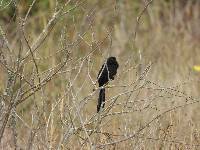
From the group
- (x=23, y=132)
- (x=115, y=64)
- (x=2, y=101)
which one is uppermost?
(x=115, y=64)

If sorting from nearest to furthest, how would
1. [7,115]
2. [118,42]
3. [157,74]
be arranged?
[7,115] → [157,74] → [118,42]

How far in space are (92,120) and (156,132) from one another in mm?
751

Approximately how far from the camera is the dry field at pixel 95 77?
3.67 m

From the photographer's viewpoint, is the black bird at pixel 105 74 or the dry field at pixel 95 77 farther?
the black bird at pixel 105 74

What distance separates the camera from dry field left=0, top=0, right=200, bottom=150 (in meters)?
3.67

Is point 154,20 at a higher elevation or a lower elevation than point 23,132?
higher

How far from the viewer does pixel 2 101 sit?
377cm

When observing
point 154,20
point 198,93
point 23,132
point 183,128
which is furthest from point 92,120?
point 154,20

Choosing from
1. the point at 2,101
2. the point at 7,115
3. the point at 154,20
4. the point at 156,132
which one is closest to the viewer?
the point at 7,115

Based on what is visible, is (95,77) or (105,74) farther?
(95,77)

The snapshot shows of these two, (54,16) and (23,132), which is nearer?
(54,16)

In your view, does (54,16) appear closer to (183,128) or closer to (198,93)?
(183,128)

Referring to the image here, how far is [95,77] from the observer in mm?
6734

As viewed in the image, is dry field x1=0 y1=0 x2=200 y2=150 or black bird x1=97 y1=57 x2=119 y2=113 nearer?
dry field x1=0 y1=0 x2=200 y2=150
